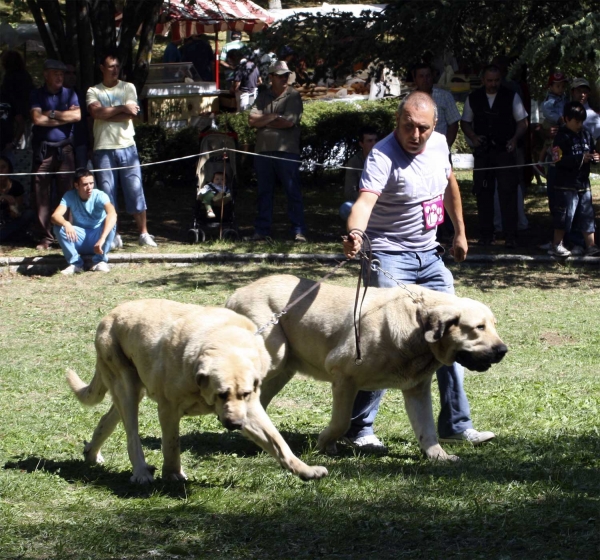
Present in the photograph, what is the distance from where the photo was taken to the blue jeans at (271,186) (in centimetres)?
1402

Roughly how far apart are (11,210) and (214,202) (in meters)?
2.88

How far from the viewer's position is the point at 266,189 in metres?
14.1

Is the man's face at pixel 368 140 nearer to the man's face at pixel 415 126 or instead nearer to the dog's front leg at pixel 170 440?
the man's face at pixel 415 126

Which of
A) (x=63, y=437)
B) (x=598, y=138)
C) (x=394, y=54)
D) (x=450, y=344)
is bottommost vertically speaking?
(x=63, y=437)

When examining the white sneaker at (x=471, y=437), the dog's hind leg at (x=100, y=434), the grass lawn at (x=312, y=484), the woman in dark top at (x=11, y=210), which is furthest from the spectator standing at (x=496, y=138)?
the dog's hind leg at (x=100, y=434)

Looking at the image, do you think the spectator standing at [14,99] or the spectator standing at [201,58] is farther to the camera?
the spectator standing at [201,58]

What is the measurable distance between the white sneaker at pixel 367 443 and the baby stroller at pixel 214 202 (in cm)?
781

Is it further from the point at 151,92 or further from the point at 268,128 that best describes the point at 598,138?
the point at 151,92

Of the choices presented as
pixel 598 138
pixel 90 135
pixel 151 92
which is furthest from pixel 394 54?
pixel 151 92

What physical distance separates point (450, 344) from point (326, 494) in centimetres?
117

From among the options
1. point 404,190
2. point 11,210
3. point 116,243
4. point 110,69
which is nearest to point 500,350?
point 404,190

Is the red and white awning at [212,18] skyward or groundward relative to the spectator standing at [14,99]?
skyward

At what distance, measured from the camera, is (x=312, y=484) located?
546 centimetres

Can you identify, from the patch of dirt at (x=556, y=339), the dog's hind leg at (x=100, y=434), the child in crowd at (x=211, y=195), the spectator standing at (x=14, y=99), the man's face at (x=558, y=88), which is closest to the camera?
the dog's hind leg at (x=100, y=434)
